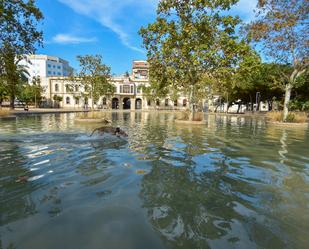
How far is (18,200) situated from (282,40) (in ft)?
76.5

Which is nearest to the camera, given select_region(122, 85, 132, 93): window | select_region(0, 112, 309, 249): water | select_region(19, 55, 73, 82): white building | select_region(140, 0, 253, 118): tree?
select_region(0, 112, 309, 249): water

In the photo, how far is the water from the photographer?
299 centimetres

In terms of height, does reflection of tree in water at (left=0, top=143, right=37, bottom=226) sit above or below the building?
below

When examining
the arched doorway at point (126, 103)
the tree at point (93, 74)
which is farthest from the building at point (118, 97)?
the tree at point (93, 74)

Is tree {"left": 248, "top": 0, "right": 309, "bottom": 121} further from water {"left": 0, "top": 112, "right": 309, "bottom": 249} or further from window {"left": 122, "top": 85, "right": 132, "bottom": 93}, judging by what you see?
window {"left": 122, "top": 85, "right": 132, "bottom": 93}

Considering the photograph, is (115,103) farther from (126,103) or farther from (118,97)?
(126,103)

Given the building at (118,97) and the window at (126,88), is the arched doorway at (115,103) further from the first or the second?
the window at (126,88)

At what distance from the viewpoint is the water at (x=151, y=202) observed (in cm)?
299

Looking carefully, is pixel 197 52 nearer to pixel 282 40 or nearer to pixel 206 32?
pixel 206 32

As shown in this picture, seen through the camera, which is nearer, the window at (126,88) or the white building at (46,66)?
the window at (126,88)

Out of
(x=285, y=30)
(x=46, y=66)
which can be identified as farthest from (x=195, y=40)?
(x=46, y=66)

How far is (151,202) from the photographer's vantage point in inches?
159

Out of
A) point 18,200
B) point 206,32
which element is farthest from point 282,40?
point 18,200

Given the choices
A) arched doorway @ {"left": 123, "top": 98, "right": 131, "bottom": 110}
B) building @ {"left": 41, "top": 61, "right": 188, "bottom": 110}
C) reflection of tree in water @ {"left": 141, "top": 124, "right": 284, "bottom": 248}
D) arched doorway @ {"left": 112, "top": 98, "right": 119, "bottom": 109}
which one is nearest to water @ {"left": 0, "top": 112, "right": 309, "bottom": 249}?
reflection of tree in water @ {"left": 141, "top": 124, "right": 284, "bottom": 248}
